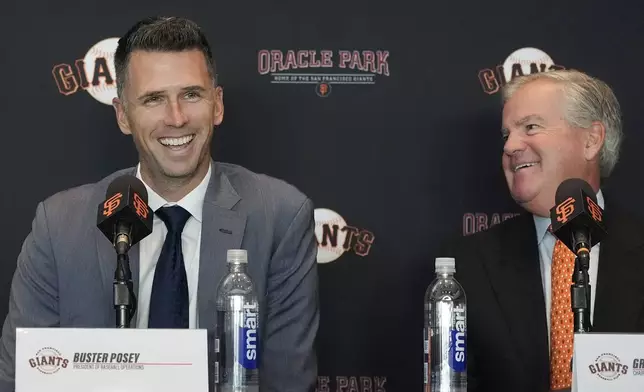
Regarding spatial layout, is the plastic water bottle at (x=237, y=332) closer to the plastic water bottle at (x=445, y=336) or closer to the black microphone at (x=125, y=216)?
the black microphone at (x=125, y=216)

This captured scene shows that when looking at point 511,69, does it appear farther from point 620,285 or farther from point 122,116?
point 122,116

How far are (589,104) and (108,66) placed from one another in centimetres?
157

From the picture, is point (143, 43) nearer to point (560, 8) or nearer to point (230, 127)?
point (230, 127)

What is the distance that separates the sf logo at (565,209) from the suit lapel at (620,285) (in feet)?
2.58

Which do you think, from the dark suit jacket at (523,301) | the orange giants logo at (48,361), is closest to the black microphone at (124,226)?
the orange giants logo at (48,361)

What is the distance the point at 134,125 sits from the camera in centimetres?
301

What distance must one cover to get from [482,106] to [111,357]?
1900mm

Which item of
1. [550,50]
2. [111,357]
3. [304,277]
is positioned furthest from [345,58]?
[111,357]

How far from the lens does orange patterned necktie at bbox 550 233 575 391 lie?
300 cm

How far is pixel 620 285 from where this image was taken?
3047 millimetres

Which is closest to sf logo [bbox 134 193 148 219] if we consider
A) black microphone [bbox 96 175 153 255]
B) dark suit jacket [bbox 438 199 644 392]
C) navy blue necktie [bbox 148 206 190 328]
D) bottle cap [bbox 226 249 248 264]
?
black microphone [bbox 96 175 153 255]

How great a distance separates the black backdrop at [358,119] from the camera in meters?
3.59

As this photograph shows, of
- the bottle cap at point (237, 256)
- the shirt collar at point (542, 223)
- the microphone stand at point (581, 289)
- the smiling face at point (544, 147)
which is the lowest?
the microphone stand at point (581, 289)

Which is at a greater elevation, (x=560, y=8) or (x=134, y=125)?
(x=560, y=8)
